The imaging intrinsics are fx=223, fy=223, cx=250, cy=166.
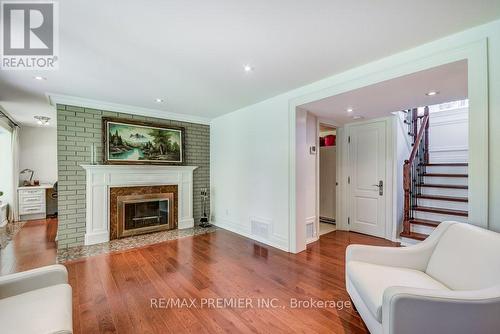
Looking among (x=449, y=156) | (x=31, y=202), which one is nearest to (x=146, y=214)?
(x=31, y=202)

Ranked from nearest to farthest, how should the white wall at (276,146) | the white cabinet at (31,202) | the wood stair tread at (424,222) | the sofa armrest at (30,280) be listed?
1. the sofa armrest at (30,280)
2. the white wall at (276,146)
3. the wood stair tread at (424,222)
4. the white cabinet at (31,202)

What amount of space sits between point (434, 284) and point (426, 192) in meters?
3.15

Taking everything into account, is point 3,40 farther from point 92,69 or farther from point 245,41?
point 245,41

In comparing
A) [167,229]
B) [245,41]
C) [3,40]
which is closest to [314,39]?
[245,41]

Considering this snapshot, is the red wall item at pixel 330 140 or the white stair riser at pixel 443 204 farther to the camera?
the red wall item at pixel 330 140

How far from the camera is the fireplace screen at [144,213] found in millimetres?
3961

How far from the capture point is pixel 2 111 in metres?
4.30

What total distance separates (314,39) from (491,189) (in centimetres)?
188

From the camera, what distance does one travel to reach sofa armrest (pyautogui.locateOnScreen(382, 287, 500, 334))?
1.13 meters

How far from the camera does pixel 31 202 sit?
17.6ft

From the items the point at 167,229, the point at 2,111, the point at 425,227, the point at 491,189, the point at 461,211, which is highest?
the point at 2,111

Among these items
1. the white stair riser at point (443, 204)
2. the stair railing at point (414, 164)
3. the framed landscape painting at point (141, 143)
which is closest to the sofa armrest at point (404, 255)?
the stair railing at point (414, 164)

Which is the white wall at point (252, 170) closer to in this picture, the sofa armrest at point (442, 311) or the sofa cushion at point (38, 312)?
the sofa armrest at point (442, 311)
